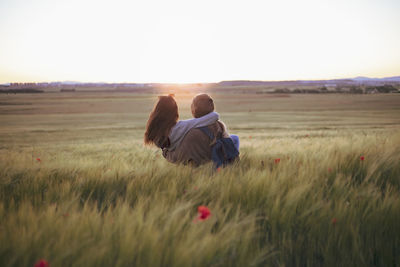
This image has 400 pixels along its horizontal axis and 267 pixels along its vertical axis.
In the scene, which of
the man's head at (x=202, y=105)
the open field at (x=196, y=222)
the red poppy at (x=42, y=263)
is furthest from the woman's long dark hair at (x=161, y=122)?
the red poppy at (x=42, y=263)

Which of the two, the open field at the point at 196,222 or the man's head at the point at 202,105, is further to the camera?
the man's head at the point at 202,105

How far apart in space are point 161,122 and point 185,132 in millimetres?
400

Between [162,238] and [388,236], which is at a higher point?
[162,238]

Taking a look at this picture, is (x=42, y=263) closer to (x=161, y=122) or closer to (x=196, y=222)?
(x=196, y=222)

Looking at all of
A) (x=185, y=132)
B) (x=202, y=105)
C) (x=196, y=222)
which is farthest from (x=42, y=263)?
(x=202, y=105)

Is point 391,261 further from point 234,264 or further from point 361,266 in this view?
point 234,264

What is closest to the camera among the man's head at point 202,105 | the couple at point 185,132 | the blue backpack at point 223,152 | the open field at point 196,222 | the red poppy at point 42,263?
the red poppy at point 42,263

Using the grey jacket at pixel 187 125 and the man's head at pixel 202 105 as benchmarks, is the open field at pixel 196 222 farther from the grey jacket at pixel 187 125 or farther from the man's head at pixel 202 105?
the man's head at pixel 202 105

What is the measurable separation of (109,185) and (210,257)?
1304mm

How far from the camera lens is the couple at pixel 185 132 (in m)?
4.16

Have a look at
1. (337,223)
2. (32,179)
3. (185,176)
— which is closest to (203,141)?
(185,176)

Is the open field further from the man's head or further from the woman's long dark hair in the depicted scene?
the man's head

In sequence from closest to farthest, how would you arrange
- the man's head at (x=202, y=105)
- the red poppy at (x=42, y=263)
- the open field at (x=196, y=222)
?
the red poppy at (x=42, y=263), the open field at (x=196, y=222), the man's head at (x=202, y=105)

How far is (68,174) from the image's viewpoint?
242 cm
